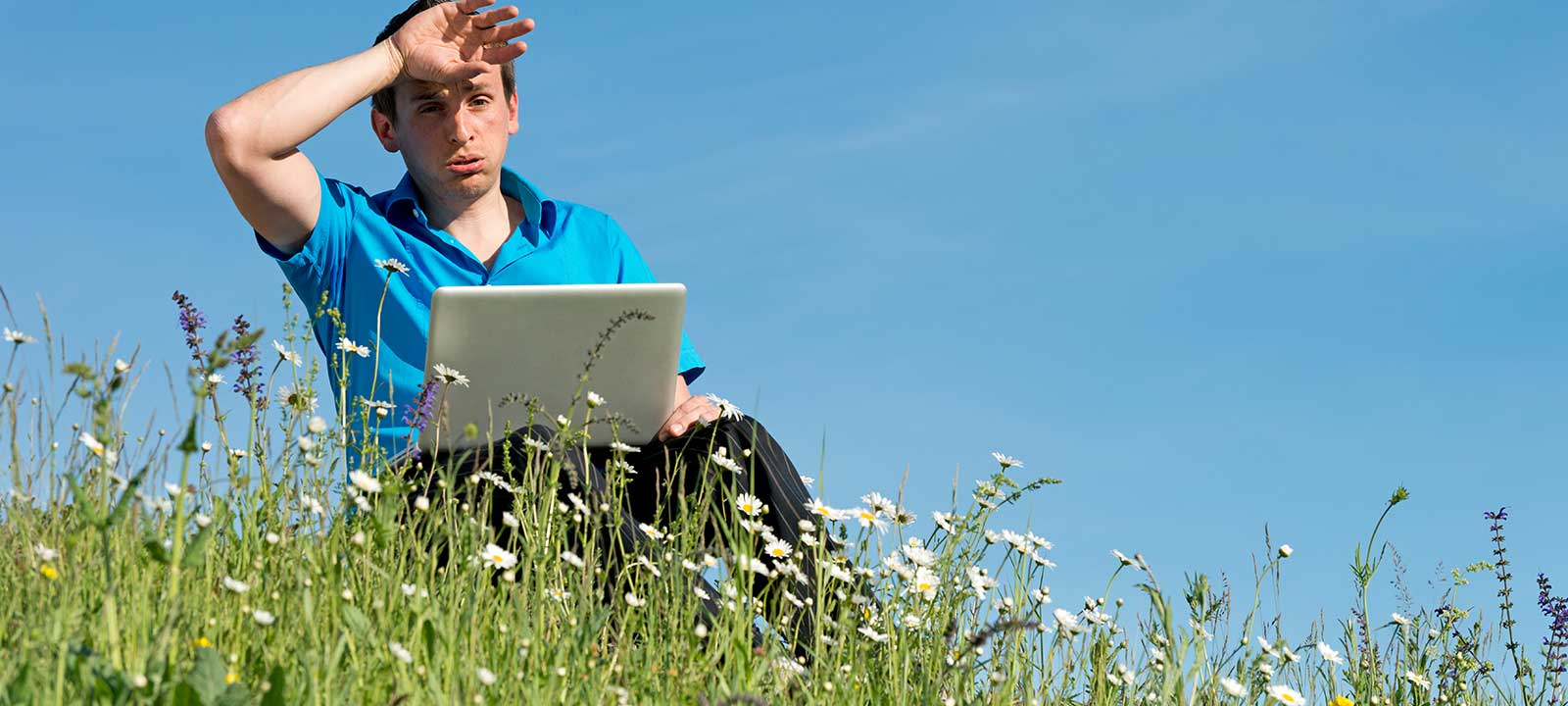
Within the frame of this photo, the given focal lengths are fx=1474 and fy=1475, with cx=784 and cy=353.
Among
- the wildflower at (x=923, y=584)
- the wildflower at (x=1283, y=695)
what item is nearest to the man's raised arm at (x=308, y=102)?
the wildflower at (x=923, y=584)

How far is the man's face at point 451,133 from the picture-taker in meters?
5.25

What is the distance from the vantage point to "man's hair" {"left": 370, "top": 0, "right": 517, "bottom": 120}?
5.37 m

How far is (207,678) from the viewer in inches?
88.0

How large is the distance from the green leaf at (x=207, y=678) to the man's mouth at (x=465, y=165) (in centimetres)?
324

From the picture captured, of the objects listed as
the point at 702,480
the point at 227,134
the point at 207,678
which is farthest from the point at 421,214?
the point at 207,678

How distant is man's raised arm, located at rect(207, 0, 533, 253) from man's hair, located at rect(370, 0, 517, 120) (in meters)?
0.15

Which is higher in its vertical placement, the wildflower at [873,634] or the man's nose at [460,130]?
the man's nose at [460,130]

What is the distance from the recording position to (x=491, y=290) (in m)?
3.91

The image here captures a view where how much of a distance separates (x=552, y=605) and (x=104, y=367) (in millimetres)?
1166

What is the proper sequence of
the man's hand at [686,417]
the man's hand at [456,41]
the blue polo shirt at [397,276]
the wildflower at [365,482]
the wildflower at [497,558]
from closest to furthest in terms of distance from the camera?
1. the wildflower at [365,482]
2. the wildflower at [497,558]
3. the man's hand at [686,417]
4. the blue polo shirt at [397,276]
5. the man's hand at [456,41]

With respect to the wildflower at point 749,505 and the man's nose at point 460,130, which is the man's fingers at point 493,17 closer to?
the man's nose at point 460,130

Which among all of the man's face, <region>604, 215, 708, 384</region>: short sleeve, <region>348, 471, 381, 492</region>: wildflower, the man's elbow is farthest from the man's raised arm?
<region>348, 471, 381, 492</region>: wildflower

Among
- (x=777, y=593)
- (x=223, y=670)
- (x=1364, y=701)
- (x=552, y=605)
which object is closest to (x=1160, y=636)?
(x=1364, y=701)

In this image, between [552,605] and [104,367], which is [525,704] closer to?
[552,605]
